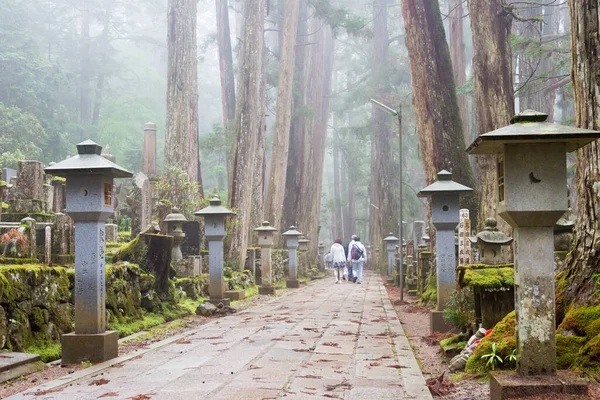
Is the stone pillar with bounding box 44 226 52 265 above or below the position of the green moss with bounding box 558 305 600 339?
above

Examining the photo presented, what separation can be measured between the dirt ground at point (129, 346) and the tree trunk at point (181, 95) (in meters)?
5.81

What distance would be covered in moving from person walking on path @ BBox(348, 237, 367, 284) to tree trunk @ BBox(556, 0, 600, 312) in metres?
16.7

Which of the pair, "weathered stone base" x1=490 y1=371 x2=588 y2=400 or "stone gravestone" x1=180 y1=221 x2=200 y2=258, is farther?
"stone gravestone" x1=180 y1=221 x2=200 y2=258

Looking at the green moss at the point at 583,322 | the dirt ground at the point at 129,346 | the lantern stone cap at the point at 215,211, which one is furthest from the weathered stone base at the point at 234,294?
the green moss at the point at 583,322

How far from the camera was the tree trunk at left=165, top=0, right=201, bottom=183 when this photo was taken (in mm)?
18484

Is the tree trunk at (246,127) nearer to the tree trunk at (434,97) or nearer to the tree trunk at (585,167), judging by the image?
the tree trunk at (434,97)

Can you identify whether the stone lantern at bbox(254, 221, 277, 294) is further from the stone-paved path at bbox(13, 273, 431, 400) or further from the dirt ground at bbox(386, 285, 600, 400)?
the stone-paved path at bbox(13, 273, 431, 400)

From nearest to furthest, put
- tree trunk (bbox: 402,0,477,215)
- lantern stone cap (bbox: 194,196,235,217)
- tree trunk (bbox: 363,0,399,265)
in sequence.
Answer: lantern stone cap (bbox: 194,196,235,217) → tree trunk (bbox: 402,0,477,215) → tree trunk (bbox: 363,0,399,265)

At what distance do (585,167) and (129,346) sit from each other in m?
5.35

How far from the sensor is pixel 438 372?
648 centimetres

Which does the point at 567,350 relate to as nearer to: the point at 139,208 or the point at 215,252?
the point at 215,252

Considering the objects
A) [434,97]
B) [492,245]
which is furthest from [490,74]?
[492,245]

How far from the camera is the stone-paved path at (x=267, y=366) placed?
17.4ft

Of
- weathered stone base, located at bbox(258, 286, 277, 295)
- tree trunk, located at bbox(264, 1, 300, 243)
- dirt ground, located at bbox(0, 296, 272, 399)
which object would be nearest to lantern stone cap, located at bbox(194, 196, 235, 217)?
dirt ground, located at bbox(0, 296, 272, 399)
